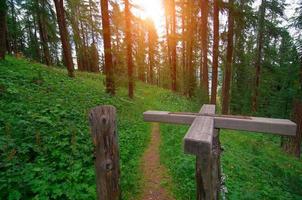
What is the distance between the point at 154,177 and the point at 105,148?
11.3 feet

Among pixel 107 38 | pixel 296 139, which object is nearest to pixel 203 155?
pixel 107 38

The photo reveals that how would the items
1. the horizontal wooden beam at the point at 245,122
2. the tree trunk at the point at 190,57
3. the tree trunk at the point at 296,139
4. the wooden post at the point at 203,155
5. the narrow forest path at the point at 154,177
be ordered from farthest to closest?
1. the tree trunk at the point at 190,57
2. the tree trunk at the point at 296,139
3. the narrow forest path at the point at 154,177
4. the horizontal wooden beam at the point at 245,122
5. the wooden post at the point at 203,155

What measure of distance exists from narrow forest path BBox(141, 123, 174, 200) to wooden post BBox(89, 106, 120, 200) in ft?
7.88

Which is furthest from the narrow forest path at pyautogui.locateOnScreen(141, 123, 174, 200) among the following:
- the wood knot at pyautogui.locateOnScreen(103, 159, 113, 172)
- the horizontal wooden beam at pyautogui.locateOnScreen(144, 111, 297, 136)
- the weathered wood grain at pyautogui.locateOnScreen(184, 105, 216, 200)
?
the weathered wood grain at pyautogui.locateOnScreen(184, 105, 216, 200)

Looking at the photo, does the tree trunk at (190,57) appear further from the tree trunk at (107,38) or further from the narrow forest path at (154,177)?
the narrow forest path at (154,177)

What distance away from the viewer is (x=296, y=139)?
10.0m

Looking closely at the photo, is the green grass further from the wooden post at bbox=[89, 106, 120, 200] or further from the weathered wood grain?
the weathered wood grain

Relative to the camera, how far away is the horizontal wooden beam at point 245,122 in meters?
2.16

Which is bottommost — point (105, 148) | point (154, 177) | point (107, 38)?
point (154, 177)

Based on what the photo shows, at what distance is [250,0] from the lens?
1736 centimetres

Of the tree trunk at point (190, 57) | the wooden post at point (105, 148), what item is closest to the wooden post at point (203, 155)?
the wooden post at point (105, 148)

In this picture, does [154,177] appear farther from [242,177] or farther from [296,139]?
[296,139]

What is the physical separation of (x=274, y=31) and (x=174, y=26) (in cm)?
1092

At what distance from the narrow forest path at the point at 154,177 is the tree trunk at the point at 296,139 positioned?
7.91 m
